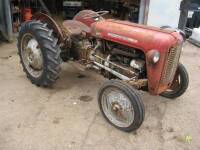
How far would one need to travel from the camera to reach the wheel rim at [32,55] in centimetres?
376

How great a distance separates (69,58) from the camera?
400 cm

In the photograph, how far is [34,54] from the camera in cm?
377

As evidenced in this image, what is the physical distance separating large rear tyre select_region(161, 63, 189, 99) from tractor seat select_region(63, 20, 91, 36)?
133cm

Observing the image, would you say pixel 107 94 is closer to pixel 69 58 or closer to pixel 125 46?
pixel 125 46

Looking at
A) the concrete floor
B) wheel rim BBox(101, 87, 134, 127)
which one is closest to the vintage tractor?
wheel rim BBox(101, 87, 134, 127)

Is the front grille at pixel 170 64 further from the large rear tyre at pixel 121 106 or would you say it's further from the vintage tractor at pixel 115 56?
the large rear tyre at pixel 121 106

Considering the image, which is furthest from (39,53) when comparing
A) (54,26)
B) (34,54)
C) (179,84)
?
(179,84)

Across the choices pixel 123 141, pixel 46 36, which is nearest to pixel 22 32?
pixel 46 36

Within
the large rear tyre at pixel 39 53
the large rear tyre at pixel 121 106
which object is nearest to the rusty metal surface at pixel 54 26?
the large rear tyre at pixel 39 53

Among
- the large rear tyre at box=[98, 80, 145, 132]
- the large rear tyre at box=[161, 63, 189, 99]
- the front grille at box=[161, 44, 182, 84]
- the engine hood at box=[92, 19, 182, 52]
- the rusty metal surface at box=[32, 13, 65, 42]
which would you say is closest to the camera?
the large rear tyre at box=[98, 80, 145, 132]

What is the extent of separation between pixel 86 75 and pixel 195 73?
1.88 meters

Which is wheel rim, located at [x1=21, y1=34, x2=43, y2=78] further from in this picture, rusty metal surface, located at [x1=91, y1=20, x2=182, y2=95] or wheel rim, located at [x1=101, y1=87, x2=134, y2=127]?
wheel rim, located at [x1=101, y1=87, x2=134, y2=127]

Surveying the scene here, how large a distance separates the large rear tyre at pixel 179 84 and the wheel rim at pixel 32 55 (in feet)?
5.85

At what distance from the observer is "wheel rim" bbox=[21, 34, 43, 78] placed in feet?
12.3
